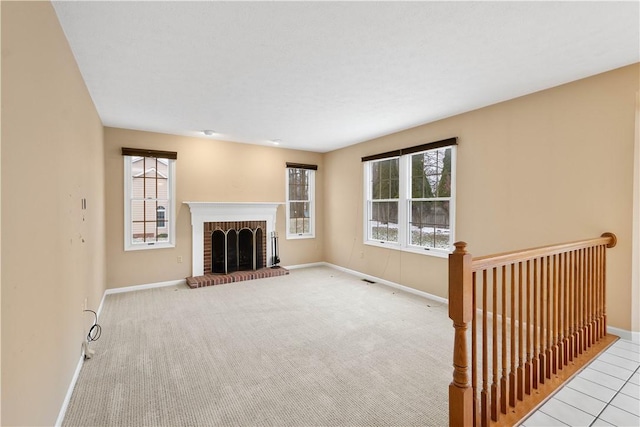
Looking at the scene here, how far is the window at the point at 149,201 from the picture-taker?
15.9 ft

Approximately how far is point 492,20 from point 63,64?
9.72 ft

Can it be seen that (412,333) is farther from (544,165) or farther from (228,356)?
(544,165)

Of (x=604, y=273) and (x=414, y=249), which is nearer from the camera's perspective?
(x=604, y=273)

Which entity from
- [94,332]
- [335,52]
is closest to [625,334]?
[335,52]

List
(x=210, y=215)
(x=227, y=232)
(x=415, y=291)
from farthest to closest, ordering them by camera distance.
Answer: (x=227, y=232), (x=210, y=215), (x=415, y=291)

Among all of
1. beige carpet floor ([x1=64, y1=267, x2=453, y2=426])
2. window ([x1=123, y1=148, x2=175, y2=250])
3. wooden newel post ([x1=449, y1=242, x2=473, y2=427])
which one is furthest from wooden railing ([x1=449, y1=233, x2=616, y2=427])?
window ([x1=123, y1=148, x2=175, y2=250])

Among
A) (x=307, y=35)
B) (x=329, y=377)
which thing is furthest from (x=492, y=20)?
(x=329, y=377)

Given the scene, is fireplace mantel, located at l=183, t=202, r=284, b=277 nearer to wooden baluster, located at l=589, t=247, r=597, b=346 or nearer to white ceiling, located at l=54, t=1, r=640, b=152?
white ceiling, located at l=54, t=1, r=640, b=152

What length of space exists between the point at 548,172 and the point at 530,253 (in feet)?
5.76

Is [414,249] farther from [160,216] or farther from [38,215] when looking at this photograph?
[38,215]

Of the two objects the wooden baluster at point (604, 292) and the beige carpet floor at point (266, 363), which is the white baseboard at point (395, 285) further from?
the wooden baluster at point (604, 292)

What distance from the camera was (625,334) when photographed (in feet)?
9.19

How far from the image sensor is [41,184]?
164cm

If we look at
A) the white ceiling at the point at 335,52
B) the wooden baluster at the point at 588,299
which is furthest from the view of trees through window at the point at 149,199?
the wooden baluster at the point at 588,299
